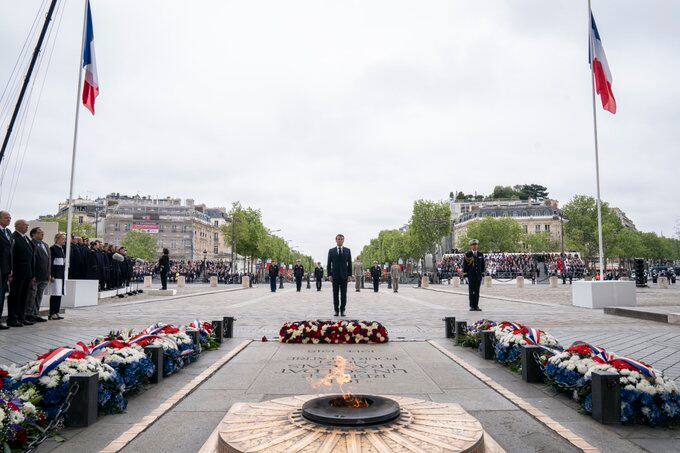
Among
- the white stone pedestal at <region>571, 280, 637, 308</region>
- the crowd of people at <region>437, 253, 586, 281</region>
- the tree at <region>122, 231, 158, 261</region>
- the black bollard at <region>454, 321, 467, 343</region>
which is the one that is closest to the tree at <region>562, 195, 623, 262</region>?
the crowd of people at <region>437, 253, 586, 281</region>

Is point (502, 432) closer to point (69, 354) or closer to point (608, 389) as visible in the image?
point (608, 389)

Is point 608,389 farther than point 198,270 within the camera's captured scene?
No

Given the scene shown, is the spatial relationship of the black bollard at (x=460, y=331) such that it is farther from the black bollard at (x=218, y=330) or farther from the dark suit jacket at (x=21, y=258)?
the dark suit jacket at (x=21, y=258)

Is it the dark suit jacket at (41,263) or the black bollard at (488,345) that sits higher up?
the dark suit jacket at (41,263)

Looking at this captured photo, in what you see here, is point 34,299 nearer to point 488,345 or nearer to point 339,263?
point 339,263

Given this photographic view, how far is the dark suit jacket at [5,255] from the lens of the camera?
34.1 feet

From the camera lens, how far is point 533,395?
5383 millimetres

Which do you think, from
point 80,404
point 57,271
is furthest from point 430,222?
point 80,404

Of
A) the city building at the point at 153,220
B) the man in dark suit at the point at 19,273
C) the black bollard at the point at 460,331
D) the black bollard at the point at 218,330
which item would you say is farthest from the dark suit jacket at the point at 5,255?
the city building at the point at 153,220

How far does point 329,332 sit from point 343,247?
5.53 metres

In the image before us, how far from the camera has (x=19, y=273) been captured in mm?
11203

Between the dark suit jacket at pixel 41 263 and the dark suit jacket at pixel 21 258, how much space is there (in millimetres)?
387

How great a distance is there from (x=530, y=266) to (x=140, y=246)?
76.2 metres

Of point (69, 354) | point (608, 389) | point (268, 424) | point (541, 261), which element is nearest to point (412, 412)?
point (268, 424)
